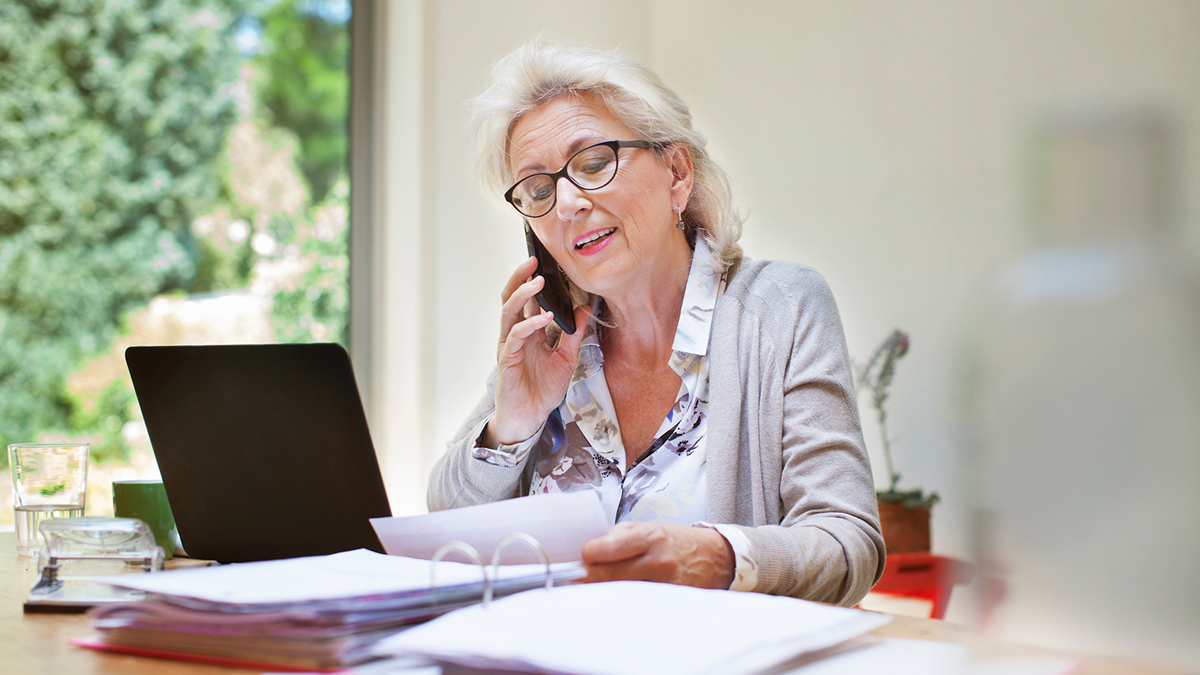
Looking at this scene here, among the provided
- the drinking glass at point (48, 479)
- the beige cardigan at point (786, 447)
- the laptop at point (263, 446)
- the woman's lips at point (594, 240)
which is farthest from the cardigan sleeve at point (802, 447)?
the drinking glass at point (48, 479)

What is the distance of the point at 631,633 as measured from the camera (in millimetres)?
526

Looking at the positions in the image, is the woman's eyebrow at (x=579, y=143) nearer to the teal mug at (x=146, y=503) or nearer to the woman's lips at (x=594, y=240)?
the woman's lips at (x=594, y=240)

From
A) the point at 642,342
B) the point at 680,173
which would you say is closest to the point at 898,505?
the point at 642,342

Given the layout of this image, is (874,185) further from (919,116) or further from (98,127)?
(98,127)

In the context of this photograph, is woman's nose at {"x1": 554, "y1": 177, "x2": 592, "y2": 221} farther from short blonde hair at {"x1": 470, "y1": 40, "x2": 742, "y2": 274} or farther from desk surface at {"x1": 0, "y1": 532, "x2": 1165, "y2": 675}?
desk surface at {"x1": 0, "y1": 532, "x2": 1165, "y2": 675}

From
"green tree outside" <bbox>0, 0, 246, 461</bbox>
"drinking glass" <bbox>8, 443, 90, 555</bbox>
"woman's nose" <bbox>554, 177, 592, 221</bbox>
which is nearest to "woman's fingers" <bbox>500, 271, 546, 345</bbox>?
"woman's nose" <bbox>554, 177, 592, 221</bbox>

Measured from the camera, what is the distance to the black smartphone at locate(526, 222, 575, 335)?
1423 millimetres

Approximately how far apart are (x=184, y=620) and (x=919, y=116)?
1.97m

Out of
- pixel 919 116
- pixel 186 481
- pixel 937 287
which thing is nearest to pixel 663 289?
pixel 186 481

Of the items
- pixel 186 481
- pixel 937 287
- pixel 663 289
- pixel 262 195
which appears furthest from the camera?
pixel 262 195

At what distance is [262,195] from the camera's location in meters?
2.88

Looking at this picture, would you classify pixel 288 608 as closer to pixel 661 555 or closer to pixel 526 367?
pixel 661 555

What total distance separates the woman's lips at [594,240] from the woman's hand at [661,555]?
61 cm

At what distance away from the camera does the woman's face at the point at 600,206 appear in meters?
1.35
